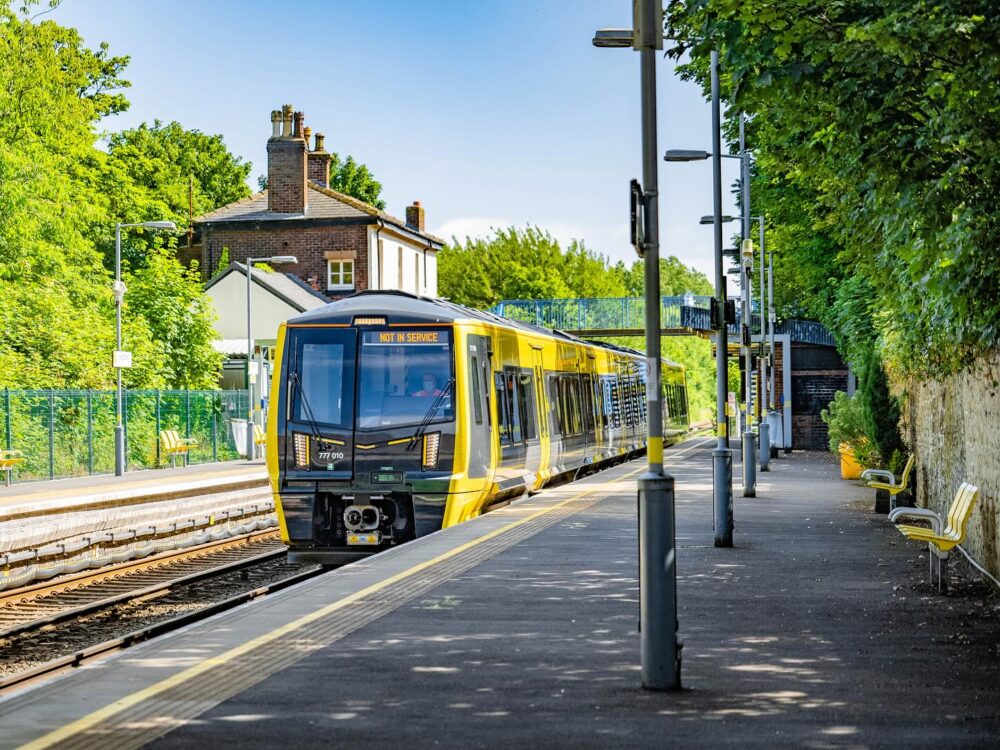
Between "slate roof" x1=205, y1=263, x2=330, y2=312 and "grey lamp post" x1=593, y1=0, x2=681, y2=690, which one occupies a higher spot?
"slate roof" x1=205, y1=263, x2=330, y2=312

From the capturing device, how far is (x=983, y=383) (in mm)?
13086

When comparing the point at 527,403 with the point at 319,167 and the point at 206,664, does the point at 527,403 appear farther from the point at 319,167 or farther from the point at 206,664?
the point at 319,167

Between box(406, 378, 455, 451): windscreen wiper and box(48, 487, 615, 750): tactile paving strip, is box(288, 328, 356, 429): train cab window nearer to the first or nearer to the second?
box(406, 378, 455, 451): windscreen wiper

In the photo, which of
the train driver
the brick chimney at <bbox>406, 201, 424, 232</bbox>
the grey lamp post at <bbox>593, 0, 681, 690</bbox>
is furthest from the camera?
the brick chimney at <bbox>406, 201, 424, 232</bbox>

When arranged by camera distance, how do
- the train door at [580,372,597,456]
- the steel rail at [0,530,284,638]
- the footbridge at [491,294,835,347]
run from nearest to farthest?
the steel rail at [0,530,284,638], the train door at [580,372,597,456], the footbridge at [491,294,835,347]

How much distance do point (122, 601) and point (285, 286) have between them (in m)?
43.7

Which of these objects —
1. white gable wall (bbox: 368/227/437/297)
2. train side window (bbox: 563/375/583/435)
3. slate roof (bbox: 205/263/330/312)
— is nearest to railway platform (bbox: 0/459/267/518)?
train side window (bbox: 563/375/583/435)

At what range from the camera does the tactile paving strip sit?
6.59 metres

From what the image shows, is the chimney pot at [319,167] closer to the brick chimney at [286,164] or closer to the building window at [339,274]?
the brick chimney at [286,164]

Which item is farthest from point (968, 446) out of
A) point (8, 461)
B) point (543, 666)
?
point (8, 461)

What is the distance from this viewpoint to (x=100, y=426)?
3484 centimetres

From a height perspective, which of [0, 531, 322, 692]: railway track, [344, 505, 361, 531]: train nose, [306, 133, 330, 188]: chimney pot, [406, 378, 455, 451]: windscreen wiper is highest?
[306, 133, 330, 188]: chimney pot

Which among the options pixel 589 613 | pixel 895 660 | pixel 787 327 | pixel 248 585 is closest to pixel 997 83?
pixel 895 660

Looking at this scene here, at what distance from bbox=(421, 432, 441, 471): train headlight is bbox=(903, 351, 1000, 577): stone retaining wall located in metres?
5.77
